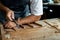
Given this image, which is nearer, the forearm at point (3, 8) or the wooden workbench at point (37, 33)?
the wooden workbench at point (37, 33)

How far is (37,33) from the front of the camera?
1.01 metres

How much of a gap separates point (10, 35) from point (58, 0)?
1504mm

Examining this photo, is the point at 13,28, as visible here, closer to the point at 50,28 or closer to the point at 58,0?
the point at 50,28

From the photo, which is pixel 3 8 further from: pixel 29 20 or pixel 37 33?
pixel 37 33

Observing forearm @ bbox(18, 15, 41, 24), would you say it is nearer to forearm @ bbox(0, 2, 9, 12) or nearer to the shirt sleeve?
the shirt sleeve

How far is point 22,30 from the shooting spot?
107 cm

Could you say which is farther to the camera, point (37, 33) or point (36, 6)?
point (36, 6)

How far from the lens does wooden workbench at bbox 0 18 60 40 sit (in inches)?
37.1

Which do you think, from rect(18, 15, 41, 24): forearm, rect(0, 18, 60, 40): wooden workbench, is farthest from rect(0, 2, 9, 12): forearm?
rect(0, 18, 60, 40): wooden workbench

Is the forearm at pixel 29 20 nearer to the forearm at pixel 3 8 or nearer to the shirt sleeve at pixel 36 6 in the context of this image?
the shirt sleeve at pixel 36 6

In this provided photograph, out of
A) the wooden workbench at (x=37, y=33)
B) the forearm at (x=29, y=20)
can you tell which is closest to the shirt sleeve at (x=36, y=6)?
the forearm at (x=29, y=20)

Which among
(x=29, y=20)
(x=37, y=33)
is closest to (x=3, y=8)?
(x=29, y=20)

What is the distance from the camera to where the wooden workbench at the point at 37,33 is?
0.94 metres

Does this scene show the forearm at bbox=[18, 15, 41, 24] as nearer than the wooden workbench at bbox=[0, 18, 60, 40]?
No
